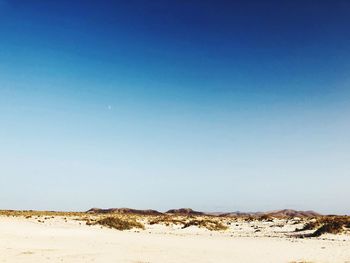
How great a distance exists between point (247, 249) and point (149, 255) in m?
6.51

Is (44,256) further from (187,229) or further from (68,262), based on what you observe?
(187,229)

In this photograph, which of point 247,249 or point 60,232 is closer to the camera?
point 247,249

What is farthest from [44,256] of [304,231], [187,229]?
[304,231]

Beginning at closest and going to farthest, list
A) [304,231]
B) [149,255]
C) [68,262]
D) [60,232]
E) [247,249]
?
[68,262]
[149,255]
[247,249]
[60,232]
[304,231]

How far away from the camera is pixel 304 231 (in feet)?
126

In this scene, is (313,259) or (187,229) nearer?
(313,259)

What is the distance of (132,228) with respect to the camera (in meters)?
38.8

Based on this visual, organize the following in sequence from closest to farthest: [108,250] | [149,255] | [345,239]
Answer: [149,255] < [108,250] < [345,239]

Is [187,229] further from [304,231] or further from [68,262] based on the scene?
[68,262]

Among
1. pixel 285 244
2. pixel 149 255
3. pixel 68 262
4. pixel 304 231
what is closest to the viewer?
pixel 68 262

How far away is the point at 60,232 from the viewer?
32125 mm

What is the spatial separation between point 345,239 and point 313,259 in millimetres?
12006

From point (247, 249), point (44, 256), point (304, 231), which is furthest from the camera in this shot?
point (304, 231)

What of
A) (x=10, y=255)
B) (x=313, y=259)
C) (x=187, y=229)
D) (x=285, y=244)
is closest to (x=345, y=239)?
(x=285, y=244)
